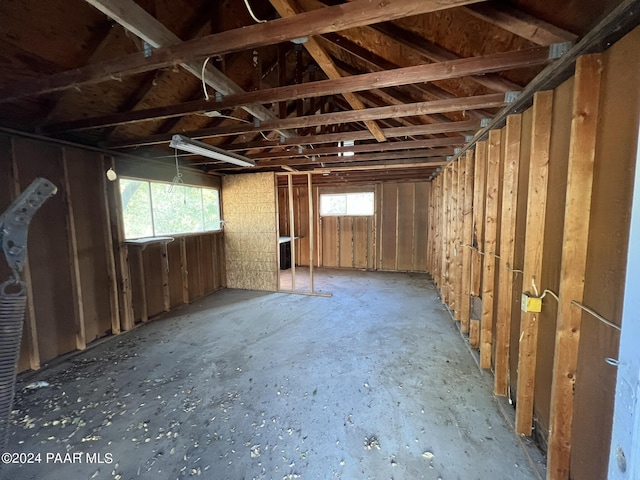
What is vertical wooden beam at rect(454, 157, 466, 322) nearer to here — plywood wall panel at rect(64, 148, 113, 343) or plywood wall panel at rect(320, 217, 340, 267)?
plywood wall panel at rect(320, 217, 340, 267)

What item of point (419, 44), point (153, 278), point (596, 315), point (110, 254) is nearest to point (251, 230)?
point (153, 278)

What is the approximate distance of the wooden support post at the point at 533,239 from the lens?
5.45 ft

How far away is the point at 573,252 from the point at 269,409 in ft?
7.30

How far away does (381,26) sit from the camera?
6.07ft

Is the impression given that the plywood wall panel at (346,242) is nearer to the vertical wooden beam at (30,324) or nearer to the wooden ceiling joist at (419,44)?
the wooden ceiling joist at (419,44)

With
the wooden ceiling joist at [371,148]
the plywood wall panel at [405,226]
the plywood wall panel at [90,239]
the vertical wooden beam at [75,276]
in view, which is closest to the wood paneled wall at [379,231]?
the plywood wall panel at [405,226]

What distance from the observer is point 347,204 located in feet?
24.9

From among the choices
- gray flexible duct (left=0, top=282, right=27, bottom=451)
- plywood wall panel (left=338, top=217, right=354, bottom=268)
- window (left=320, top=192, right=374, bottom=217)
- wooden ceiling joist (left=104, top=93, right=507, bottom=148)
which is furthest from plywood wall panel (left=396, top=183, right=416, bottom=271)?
gray flexible duct (left=0, top=282, right=27, bottom=451)

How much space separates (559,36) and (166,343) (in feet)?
14.0

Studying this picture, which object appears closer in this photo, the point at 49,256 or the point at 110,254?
the point at 49,256

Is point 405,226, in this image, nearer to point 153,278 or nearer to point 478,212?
point 478,212

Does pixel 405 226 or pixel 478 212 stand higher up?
pixel 478 212

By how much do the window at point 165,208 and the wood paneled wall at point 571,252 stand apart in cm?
444

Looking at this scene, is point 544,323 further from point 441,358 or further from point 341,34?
point 341,34
